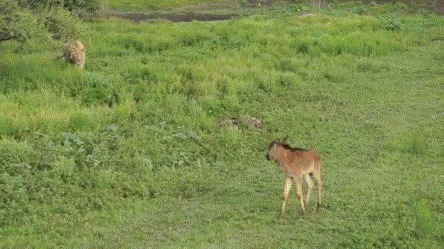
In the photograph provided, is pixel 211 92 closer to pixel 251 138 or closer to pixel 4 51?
pixel 251 138

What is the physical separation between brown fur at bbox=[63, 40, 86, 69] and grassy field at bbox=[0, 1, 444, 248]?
0.89 feet

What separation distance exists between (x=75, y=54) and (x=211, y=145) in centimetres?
738

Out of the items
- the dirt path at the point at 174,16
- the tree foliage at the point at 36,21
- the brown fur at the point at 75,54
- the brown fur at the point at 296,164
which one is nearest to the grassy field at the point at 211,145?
the brown fur at the point at 75,54

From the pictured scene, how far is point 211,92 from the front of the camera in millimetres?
16516

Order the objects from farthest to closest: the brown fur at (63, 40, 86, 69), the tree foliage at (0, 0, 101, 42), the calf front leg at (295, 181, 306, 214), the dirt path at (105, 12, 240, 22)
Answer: the dirt path at (105, 12, 240, 22) < the brown fur at (63, 40, 86, 69) < the tree foliage at (0, 0, 101, 42) < the calf front leg at (295, 181, 306, 214)

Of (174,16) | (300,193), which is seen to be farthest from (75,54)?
(174,16)

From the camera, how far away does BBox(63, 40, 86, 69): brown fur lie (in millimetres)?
18672

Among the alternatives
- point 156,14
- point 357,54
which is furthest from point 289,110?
point 156,14

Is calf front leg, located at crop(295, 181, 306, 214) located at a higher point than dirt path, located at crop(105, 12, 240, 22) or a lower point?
higher

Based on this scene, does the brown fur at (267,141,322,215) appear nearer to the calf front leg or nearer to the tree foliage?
the calf front leg

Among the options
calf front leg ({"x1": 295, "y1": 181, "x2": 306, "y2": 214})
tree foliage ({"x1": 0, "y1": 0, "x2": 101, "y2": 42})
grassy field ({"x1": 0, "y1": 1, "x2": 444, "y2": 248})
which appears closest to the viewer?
grassy field ({"x1": 0, "y1": 1, "x2": 444, "y2": 248})

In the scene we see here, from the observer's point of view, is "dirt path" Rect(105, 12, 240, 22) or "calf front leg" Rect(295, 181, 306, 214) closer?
"calf front leg" Rect(295, 181, 306, 214)

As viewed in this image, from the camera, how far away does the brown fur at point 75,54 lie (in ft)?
61.3


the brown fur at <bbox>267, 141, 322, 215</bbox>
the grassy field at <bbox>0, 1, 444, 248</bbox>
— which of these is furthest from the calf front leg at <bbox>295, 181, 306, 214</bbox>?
the grassy field at <bbox>0, 1, 444, 248</bbox>
